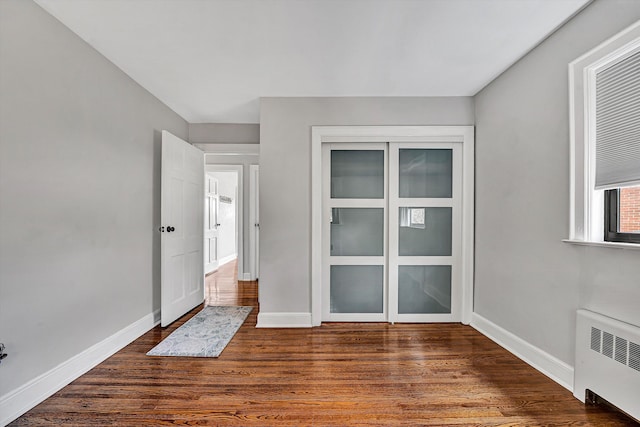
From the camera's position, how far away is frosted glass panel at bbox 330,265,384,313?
10.2ft

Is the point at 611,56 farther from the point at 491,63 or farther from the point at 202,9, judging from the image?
the point at 202,9

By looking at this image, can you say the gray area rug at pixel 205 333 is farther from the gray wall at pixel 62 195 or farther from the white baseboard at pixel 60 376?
the gray wall at pixel 62 195

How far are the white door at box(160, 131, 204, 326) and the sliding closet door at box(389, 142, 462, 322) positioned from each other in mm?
2363

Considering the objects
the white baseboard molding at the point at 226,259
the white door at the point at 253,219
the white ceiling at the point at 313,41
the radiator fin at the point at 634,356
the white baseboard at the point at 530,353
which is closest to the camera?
the radiator fin at the point at 634,356

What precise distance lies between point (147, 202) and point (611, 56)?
12.2 ft

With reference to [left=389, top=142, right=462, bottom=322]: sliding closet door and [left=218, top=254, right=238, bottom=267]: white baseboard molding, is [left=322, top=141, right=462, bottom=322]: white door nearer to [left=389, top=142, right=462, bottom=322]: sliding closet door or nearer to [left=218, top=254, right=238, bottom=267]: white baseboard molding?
[left=389, top=142, right=462, bottom=322]: sliding closet door

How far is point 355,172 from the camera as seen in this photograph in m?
3.08

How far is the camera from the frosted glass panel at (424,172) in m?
3.04

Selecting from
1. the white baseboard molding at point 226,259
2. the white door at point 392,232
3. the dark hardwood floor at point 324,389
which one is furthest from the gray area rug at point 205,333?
the white baseboard molding at point 226,259

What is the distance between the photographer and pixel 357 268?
3100 mm

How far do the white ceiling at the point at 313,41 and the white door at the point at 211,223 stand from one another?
11.1 ft

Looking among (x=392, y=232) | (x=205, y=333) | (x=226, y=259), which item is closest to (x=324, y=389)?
(x=205, y=333)

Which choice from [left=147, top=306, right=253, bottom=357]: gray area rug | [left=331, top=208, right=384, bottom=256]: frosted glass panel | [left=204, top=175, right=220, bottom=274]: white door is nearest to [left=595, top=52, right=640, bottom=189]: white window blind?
[left=331, top=208, right=384, bottom=256]: frosted glass panel

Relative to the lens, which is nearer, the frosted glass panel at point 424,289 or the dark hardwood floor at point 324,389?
the dark hardwood floor at point 324,389
